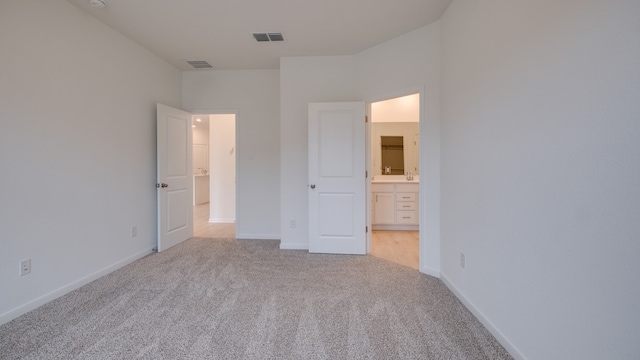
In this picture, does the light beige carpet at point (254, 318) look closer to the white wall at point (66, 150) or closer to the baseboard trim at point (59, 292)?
the baseboard trim at point (59, 292)

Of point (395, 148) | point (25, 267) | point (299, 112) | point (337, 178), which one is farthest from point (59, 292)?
point (395, 148)

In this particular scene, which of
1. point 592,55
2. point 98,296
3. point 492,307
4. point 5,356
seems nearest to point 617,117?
point 592,55

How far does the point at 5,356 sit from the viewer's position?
5.30 feet

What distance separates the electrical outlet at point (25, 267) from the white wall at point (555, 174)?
3.53 metres

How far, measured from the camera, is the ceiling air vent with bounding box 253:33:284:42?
3.12 m

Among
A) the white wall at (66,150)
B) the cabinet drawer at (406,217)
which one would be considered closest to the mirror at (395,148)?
the cabinet drawer at (406,217)

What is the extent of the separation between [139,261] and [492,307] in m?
3.68

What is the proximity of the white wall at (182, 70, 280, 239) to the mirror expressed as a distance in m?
2.12

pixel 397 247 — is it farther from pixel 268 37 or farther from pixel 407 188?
pixel 268 37

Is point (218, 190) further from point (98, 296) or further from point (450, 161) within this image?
point (450, 161)

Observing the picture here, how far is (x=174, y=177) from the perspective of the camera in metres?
3.93

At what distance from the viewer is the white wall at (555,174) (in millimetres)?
978

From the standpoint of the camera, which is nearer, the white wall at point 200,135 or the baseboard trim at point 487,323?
the baseboard trim at point 487,323

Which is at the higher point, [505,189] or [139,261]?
[505,189]
